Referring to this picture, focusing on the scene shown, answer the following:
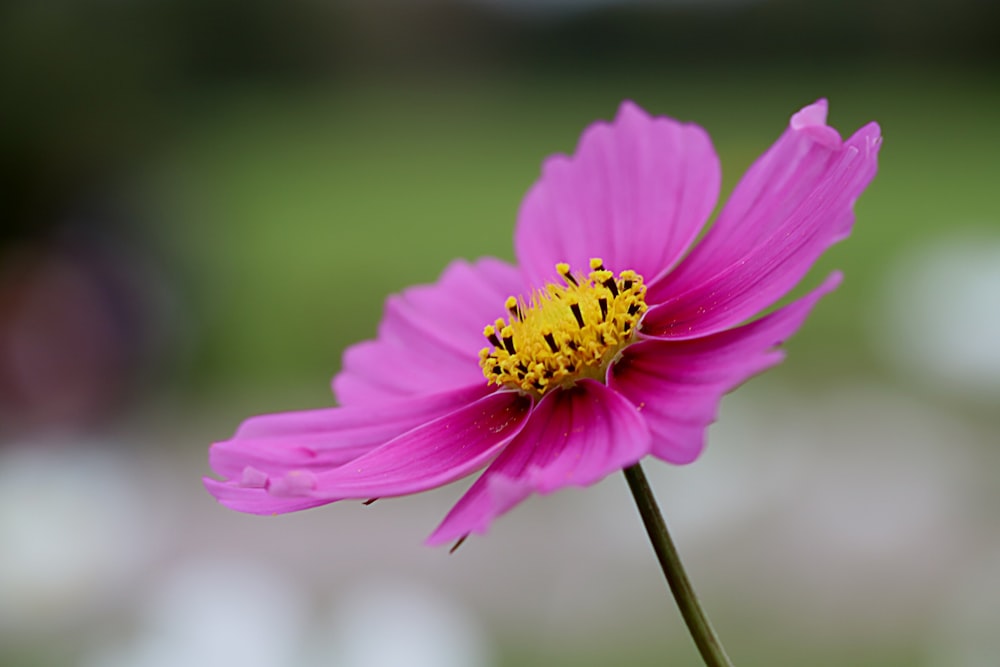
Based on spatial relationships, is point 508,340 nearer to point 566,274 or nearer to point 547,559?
point 566,274

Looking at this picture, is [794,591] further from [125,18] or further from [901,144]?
[901,144]

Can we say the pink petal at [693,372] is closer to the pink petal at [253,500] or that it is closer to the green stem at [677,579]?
the green stem at [677,579]

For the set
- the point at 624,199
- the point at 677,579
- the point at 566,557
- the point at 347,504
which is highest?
the point at 624,199

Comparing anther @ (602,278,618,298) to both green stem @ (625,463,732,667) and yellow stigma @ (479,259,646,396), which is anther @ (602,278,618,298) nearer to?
yellow stigma @ (479,259,646,396)

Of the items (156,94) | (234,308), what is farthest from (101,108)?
(234,308)

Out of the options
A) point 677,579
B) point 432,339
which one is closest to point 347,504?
point 432,339

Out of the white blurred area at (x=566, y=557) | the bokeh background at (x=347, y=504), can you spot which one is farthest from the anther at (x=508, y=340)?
the white blurred area at (x=566, y=557)
